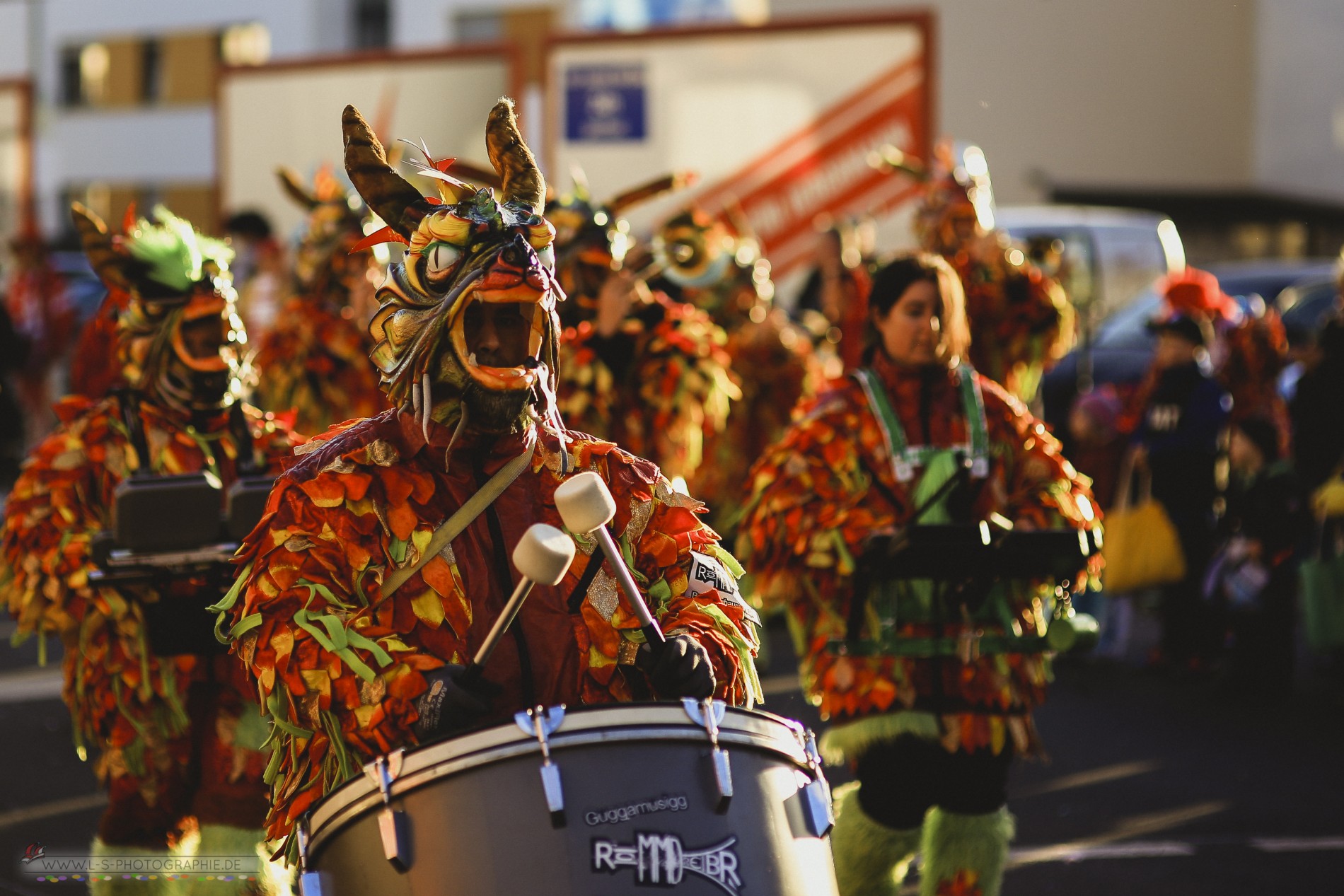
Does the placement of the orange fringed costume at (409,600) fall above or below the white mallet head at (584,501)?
below

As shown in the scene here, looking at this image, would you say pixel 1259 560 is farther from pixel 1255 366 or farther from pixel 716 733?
pixel 716 733

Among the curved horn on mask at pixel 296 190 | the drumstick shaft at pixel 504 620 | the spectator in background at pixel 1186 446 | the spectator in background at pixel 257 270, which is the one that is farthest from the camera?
the spectator in background at pixel 257 270

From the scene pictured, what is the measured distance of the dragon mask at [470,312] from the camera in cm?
281

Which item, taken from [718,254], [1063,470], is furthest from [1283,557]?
[1063,470]

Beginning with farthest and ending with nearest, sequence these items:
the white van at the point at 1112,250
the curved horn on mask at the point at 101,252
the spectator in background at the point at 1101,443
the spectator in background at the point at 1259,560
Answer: the white van at the point at 1112,250 → the spectator in background at the point at 1101,443 → the spectator in background at the point at 1259,560 → the curved horn on mask at the point at 101,252

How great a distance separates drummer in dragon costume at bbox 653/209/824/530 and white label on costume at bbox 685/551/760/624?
4.83 meters

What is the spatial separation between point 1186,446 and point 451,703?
649 cm

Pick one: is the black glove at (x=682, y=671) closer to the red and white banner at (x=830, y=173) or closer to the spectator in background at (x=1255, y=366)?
the spectator in background at (x=1255, y=366)

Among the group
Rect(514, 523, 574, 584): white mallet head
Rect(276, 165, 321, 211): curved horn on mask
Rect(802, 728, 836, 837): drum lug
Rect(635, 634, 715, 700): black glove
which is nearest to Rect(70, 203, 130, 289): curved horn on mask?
Rect(635, 634, 715, 700): black glove

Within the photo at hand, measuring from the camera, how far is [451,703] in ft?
8.37

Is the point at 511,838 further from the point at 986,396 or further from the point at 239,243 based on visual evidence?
the point at 239,243

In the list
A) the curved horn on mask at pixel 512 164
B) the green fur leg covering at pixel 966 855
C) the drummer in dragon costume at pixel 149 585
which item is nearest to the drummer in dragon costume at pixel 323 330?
A: the drummer in dragon costume at pixel 149 585

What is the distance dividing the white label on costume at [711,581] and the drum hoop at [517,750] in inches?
17.0

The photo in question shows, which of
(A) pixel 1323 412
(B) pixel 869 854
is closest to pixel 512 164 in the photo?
(B) pixel 869 854
